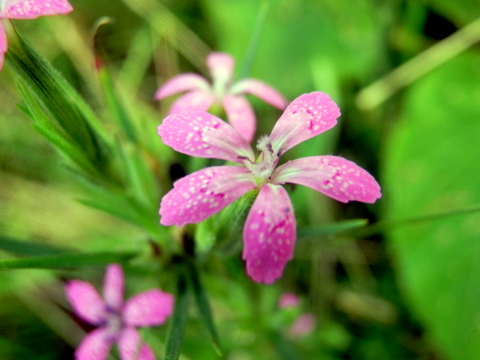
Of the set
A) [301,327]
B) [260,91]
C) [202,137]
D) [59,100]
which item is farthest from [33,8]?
[301,327]

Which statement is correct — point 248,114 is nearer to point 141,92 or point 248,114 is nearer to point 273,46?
point 273,46

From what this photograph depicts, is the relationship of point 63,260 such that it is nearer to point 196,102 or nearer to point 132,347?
point 132,347

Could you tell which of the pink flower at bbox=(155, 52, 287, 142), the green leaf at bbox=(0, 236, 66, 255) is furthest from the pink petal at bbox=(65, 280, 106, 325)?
the pink flower at bbox=(155, 52, 287, 142)

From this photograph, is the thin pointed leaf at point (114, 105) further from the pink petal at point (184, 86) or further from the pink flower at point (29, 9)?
the pink flower at point (29, 9)

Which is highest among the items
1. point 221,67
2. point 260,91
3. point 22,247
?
point 221,67

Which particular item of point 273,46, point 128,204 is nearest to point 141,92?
point 273,46

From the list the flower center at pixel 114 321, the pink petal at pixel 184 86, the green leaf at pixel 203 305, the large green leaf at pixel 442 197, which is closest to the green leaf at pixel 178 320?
the green leaf at pixel 203 305

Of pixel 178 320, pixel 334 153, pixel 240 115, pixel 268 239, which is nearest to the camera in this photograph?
pixel 268 239

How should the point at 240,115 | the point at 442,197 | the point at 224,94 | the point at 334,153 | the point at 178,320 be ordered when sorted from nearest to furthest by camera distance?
the point at 178,320, the point at 240,115, the point at 224,94, the point at 442,197, the point at 334,153
